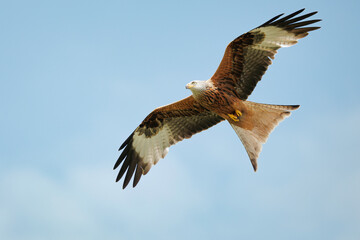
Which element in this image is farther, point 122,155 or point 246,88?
point 122,155

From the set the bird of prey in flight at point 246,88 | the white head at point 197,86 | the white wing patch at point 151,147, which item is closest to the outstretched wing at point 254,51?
the bird of prey in flight at point 246,88

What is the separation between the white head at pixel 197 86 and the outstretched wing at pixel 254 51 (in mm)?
289

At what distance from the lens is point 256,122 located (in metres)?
9.20

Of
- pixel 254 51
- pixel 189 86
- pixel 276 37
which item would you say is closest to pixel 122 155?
pixel 189 86

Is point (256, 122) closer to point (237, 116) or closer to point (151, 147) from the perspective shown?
point (237, 116)

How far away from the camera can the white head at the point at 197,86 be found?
8969mm

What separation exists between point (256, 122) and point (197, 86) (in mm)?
1343

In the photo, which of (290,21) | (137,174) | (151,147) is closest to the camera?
(290,21)

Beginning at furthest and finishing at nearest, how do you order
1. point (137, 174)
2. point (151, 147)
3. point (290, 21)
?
point (151, 147), point (137, 174), point (290, 21)

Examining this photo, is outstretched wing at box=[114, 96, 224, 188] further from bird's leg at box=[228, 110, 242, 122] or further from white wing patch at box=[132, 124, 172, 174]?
bird's leg at box=[228, 110, 242, 122]

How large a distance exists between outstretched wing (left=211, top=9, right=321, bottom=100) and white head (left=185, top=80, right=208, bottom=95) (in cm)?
29

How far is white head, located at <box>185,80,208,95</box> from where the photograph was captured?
897 cm

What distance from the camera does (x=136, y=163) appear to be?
10664mm

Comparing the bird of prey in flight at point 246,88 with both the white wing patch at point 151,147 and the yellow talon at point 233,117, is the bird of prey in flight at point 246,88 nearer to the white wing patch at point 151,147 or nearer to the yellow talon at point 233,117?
the yellow talon at point 233,117
